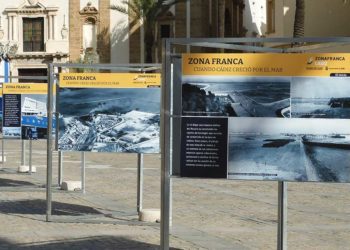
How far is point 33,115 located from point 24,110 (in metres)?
0.23

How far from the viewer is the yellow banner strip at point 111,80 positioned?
10422 mm

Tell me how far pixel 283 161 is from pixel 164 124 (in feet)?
3.59

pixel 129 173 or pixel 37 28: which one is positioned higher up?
pixel 37 28

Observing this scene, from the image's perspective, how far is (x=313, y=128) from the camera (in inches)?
248

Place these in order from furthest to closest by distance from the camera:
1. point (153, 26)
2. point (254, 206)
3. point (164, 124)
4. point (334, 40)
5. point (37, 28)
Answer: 1. point (37, 28)
2. point (153, 26)
3. point (254, 206)
4. point (164, 124)
5. point (334, 40)

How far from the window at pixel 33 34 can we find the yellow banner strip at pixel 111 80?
48537 millimetres

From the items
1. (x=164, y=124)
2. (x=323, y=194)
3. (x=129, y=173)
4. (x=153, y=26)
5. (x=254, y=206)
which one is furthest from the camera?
(x=153, y=26)

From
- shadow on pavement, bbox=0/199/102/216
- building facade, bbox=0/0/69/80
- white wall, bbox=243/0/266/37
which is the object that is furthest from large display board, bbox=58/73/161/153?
building facade, bbox=0/0/69/80

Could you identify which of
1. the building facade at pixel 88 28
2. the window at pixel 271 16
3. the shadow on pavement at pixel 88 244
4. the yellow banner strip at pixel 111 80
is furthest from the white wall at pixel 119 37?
the shadow on pavement at pixel 88 244

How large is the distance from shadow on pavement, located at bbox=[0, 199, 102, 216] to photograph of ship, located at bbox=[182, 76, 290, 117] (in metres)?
5.40

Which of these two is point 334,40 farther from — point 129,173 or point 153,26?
point 153,26

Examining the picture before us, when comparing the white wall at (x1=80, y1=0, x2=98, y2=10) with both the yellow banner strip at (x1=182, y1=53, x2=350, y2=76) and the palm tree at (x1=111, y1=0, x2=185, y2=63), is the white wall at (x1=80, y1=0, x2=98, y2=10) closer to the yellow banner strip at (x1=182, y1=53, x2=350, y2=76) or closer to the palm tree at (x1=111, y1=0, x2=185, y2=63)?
the palm tree at (x1=111, y1=0, x2=185, y2=63)

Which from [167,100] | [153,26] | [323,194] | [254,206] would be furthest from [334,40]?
[153,26]

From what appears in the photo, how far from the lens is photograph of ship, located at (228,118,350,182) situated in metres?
6.32
